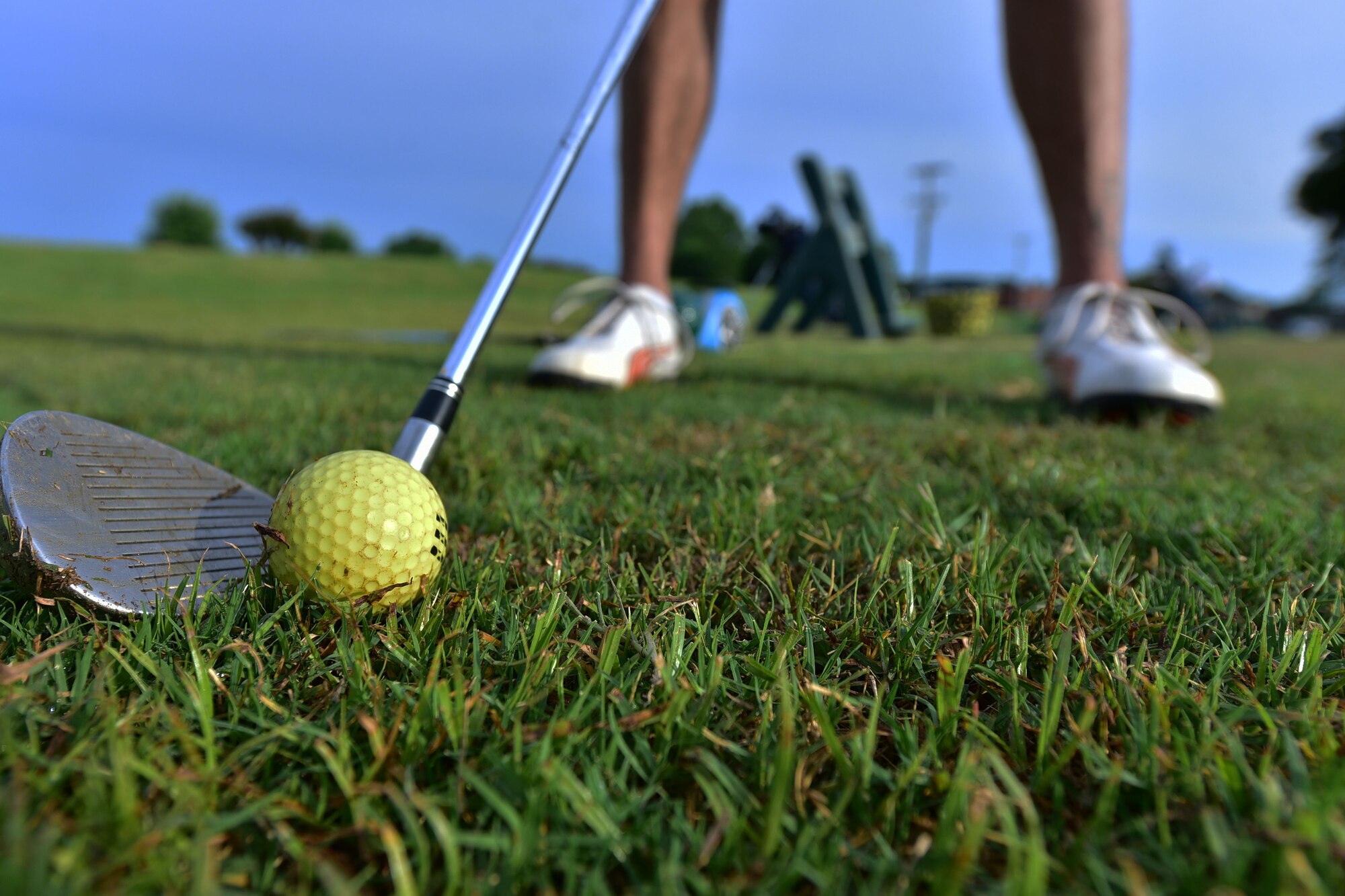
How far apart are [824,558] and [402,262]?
32.1 meters

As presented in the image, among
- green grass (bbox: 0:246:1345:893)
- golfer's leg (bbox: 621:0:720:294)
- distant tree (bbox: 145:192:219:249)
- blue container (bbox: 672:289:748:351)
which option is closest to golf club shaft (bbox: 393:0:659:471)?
green grass (bbox: 0:246:1345:893)

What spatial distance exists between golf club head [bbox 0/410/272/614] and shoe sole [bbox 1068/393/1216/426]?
2.34 meters

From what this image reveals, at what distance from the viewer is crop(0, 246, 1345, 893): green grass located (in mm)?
644

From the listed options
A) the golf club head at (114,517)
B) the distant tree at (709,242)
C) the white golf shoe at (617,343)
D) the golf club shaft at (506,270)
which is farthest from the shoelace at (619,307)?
the distant tree at (709,242)

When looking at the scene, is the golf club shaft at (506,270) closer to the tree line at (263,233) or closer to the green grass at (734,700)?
the green grass at (734,700)

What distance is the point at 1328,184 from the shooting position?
45.6 metres

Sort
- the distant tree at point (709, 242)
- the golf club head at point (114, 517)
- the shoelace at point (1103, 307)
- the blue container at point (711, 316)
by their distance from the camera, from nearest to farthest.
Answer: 1. the golf club head at point (114, 517)
2. the shoelace at point (1103, 307)
3. the blue container at point (711, 316)
4. the distant tree at point (709, 242)

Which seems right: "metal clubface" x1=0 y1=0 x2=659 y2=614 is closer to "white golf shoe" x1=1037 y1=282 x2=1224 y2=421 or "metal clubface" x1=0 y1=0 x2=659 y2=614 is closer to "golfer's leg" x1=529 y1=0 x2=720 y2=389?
"golfer's leg" x1=529 y1=0 x2=720 y2=389

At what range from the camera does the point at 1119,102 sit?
8.89 feet

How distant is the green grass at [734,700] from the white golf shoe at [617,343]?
3.42 ft

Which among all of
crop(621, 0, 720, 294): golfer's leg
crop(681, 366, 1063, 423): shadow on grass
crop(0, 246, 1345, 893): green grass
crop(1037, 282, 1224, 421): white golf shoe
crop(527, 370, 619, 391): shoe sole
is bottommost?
crop(0, 246, 1345, 893): green grass

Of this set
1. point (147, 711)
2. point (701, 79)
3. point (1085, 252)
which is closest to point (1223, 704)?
point (147, 711)

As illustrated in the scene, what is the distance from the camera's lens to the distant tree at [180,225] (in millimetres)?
62188

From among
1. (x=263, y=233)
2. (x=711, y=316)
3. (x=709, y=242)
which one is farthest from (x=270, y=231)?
(x=711, y=316)
